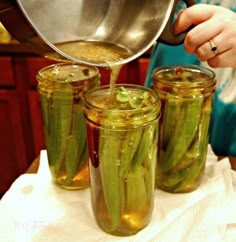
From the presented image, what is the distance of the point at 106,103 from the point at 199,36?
158 millimetres

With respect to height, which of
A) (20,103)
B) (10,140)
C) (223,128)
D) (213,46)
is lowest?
(10,140)

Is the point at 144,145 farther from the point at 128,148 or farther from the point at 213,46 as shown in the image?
the point at 213,46

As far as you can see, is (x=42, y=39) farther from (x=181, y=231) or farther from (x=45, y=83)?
(x=181, y=231)

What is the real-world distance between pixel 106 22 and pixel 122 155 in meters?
0.21

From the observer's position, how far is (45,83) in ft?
1.88

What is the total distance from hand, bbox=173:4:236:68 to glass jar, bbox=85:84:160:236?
0.10 m

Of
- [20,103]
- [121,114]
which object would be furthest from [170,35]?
[20,103]

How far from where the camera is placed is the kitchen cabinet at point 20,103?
4.21 feet

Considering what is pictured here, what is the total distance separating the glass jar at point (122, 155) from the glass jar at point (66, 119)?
0.15 ft

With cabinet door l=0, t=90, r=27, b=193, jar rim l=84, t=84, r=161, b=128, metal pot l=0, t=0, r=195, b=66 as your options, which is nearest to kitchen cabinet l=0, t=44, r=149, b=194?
cabinet door l=0, t=90, r=27, b=193

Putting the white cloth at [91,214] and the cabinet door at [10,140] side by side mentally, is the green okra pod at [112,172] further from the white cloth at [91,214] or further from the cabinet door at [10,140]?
the cabinet door at [10,140]

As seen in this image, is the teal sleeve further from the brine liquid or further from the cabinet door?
the cabinet door

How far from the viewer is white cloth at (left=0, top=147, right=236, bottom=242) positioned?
521 mm

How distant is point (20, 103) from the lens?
1383 mm
